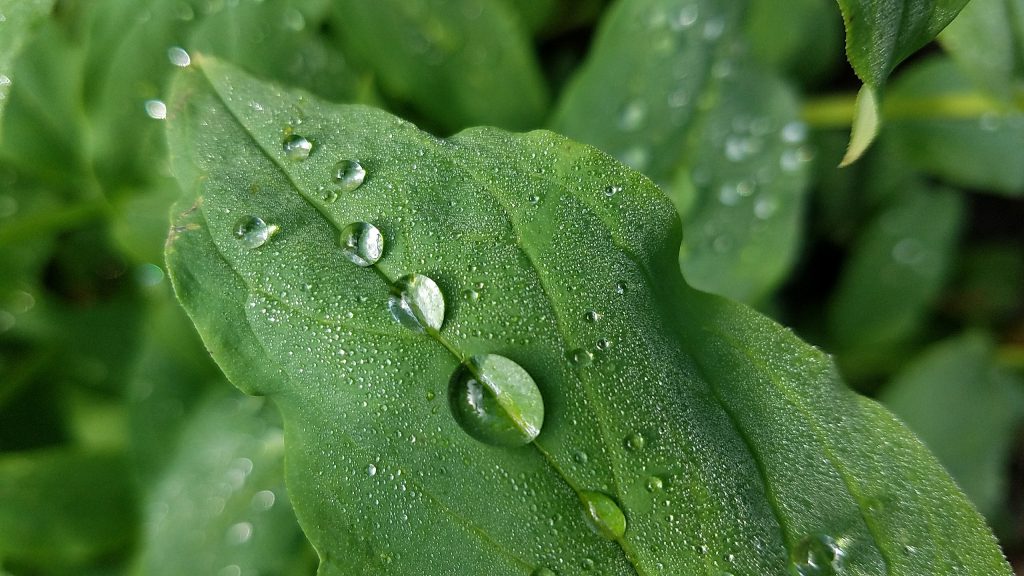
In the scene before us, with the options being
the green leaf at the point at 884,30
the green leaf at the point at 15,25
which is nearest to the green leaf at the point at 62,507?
the green leaf at the point at 15,25

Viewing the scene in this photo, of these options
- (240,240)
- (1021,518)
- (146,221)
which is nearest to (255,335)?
(240,240)

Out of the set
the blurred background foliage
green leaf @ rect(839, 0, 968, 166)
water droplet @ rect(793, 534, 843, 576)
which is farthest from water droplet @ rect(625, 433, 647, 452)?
the blurred background foliage

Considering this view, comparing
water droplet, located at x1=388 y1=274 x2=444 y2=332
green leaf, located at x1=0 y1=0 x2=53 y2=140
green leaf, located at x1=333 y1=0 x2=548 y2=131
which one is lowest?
green leaf, located at x1=0 y1=0 x2=53 y2=140

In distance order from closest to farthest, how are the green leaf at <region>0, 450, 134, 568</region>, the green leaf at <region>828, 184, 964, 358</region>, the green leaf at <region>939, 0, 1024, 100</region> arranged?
the green leaf at <region>939, 0, 1024, 100</region>
the green leaf at <region>0, 450, 134, 568</region>
the green leaf at <region>828, 184, 964, 358</region>

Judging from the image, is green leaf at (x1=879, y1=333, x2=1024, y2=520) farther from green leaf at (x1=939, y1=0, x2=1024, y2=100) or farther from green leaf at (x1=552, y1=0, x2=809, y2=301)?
green leaf at (x1=939, y1=0, x2=1024, y2=100)

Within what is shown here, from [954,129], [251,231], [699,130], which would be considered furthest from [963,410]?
[251,231]

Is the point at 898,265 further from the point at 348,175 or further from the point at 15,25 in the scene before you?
the point at 15,25
